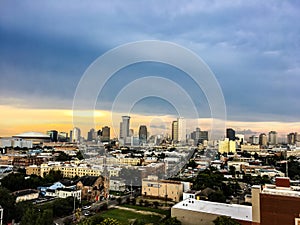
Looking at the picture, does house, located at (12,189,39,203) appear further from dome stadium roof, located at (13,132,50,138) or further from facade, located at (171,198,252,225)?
dome stadium roof, located at (13,132,50,138)

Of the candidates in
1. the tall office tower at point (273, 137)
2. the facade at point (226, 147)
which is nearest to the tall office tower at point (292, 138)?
the tall office tower at point (273, 137)

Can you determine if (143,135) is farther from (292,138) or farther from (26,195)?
(292,138)

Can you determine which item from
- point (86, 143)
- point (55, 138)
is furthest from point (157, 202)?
point (55, 138)

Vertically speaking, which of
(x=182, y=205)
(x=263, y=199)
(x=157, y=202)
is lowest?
(x=157, y=202)

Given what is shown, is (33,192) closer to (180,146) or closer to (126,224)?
(126,224)

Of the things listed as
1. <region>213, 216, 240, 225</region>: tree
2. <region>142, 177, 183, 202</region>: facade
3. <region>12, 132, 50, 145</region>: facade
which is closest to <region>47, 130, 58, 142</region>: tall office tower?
<region>12, 132, 50, 145</region>: facade
